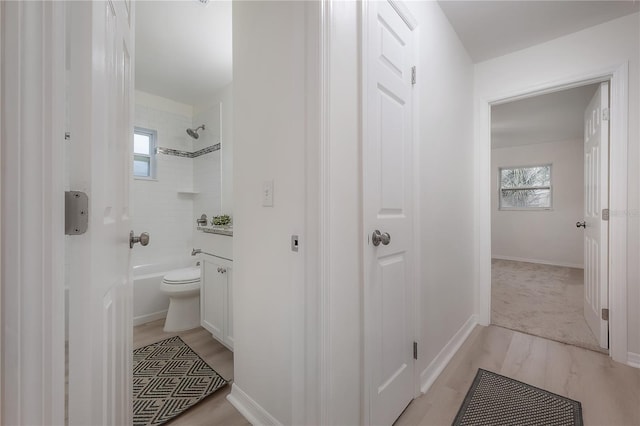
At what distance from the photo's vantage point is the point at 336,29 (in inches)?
39.8

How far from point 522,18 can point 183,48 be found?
2785mm

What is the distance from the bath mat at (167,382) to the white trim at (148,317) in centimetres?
58

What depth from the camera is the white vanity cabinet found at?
1967mm

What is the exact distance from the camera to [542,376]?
175 cm

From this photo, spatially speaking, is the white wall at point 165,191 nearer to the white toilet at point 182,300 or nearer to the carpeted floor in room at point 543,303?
the white toilet at point 182,300

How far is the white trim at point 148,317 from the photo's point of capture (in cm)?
261

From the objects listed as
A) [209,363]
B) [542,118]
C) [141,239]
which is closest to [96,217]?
[141,239]

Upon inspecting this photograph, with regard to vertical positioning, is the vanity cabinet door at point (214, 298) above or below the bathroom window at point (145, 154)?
below

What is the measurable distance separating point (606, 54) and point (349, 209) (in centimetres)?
254

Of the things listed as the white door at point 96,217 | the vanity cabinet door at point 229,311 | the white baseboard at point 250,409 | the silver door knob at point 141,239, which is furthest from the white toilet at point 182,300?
the white door at point 96,217

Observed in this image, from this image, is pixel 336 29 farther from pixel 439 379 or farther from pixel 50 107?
pixel 439 379

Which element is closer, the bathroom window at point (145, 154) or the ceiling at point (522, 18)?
the ceiling at point (522, 18)

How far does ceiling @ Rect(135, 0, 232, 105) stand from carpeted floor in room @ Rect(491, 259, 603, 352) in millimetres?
3619

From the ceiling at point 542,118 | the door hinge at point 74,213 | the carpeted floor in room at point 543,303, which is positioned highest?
the ceiling at point 542,118
